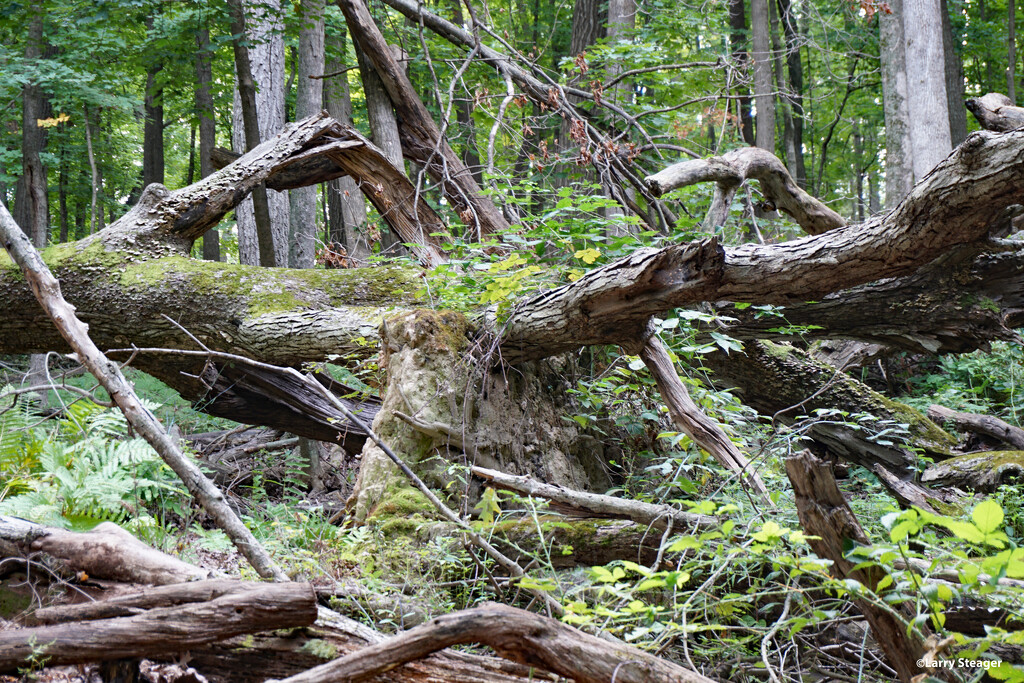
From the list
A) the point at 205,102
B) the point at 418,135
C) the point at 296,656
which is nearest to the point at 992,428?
the point at 296,656

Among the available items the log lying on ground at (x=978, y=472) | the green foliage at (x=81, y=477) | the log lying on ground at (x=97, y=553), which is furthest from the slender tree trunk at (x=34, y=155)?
the log lying on ground at (x=978, y=472)

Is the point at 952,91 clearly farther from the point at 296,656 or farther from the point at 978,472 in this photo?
the point at 296,656

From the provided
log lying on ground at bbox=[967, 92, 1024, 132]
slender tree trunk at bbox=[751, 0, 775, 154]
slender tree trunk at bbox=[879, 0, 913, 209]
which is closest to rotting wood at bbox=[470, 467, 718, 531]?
log lying on ground at bbox=[967, 92, 1024, 132]

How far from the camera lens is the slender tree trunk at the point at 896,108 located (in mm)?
8539

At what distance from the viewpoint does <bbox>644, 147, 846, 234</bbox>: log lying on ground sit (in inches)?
203

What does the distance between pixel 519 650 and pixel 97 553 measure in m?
1.82

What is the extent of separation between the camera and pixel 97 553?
107 inches

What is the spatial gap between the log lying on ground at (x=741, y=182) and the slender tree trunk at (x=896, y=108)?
290cm

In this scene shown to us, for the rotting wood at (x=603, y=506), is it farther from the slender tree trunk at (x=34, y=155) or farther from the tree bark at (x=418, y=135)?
the slender tree trunk at (x=34, y=155)

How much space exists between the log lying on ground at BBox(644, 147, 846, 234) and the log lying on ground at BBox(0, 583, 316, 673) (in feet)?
12.1

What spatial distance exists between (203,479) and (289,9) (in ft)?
20.3

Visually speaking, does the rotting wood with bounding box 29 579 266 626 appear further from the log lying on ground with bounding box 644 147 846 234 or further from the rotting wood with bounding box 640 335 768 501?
the log lying on ground with bounding box 644 147 846 234

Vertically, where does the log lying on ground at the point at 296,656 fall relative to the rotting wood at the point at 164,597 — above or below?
below

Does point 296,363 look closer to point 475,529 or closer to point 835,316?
point 475,529
